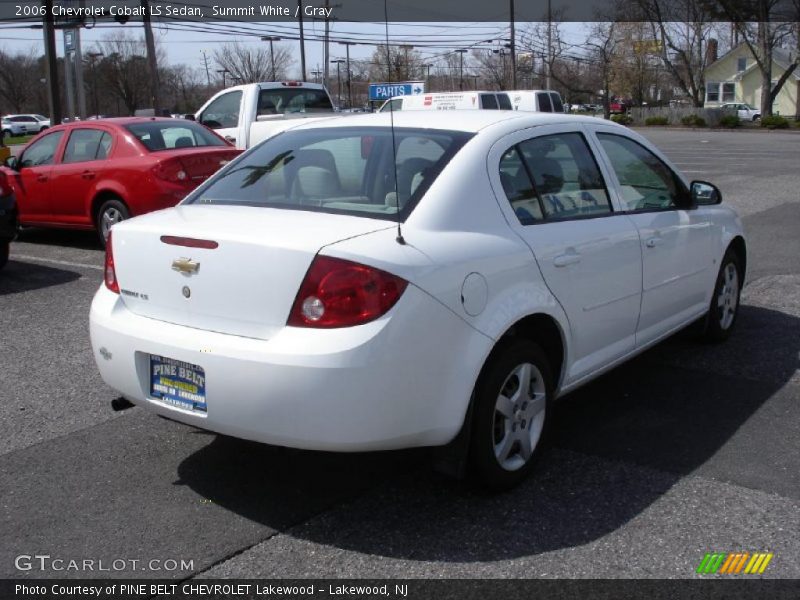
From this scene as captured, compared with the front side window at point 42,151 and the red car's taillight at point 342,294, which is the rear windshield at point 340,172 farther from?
the front side window at point 42,151

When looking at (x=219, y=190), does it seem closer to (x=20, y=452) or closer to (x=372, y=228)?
(x=372, y=228)

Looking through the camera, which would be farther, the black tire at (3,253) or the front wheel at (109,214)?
the front wheel at (109,214)

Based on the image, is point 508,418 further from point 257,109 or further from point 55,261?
point 257,109

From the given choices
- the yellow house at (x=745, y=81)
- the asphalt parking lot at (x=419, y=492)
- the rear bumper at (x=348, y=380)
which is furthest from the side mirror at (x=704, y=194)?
the yellow house at (x=745, y=81)

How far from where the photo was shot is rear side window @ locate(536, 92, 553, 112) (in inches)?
747

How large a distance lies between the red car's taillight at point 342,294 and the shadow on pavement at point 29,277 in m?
5.88

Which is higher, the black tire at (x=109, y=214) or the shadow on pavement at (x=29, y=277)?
the black tire at (x=109, y=214)

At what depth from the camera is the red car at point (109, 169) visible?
9.78 m

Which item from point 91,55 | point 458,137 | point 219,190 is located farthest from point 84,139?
point 91,55

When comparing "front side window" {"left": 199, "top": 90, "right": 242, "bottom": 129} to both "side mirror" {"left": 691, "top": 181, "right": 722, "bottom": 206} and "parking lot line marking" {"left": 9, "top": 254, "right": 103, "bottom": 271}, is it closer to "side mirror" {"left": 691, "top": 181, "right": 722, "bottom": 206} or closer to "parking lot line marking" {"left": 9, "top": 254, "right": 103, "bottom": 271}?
"parking lot line marking" {"left": 9, "top": 254, "right": 103, "bottom": 271}

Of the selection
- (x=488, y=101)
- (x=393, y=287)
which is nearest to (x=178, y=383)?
(x=393, y=287)

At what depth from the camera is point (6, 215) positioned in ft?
29.2

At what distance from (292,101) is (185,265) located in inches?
456

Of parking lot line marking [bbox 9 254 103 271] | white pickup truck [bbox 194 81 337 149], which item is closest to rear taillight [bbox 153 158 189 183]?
parking lot line marking [bbox 9 254 103 271]
